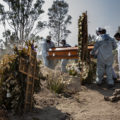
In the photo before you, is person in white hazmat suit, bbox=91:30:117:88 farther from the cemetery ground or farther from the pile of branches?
the pile of branches

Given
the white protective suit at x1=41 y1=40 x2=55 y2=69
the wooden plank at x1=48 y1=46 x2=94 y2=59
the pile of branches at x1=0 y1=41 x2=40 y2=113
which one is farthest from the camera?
the white protective suit at x1=41 y1=40 x2=55 y2=69

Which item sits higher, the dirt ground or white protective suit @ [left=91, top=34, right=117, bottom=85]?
white protective suit @ [left=91, top=34, right=117, bottom=85]

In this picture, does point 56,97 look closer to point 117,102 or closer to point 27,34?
point 117,102

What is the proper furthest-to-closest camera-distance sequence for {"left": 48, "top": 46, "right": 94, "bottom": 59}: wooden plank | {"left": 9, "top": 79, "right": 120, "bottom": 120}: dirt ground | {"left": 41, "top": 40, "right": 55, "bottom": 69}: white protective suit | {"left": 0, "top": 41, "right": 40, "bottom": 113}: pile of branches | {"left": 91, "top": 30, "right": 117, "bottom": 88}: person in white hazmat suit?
{"left": 41, "top": 40, "right": 55, "bottom": 69}: white protective suit < {"left": 48, "top": 46, "right": 94, "bottom": 59}: wooden plank < {"left": 91, "top": 30, "right": 117, "bottom": 88}: person in white hazmat suit < {"left": 9, "top": 79, "right": 120, "bottom": 120}: dirt ground < {"left": 0, "top": 41, "right": 40, "bottom": 113}: pile of branches

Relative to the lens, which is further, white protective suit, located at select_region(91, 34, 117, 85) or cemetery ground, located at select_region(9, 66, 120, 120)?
white protective suit, located at select_region(91, 34, 117, 85)

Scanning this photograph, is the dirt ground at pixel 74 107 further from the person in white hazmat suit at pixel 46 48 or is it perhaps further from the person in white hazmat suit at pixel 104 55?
the person in white hazmat suit at pixel 46 48

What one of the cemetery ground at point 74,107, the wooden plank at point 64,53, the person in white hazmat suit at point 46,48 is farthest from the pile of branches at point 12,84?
the person in white hazmat suit at point 46,48

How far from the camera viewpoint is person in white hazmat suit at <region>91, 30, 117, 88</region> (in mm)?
6914

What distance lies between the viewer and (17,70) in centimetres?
423

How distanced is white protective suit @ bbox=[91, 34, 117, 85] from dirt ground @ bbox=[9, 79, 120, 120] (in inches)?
23.5

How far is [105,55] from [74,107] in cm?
244

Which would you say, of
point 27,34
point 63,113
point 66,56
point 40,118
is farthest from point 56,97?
point 27,34

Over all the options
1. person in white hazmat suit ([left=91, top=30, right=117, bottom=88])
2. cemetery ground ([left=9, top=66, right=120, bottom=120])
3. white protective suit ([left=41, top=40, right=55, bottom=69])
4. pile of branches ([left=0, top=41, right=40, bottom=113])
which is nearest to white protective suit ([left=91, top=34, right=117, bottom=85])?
person in white hazmat suit ([left=91, top=30, right=117, bottom=88])

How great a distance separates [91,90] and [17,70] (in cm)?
310
